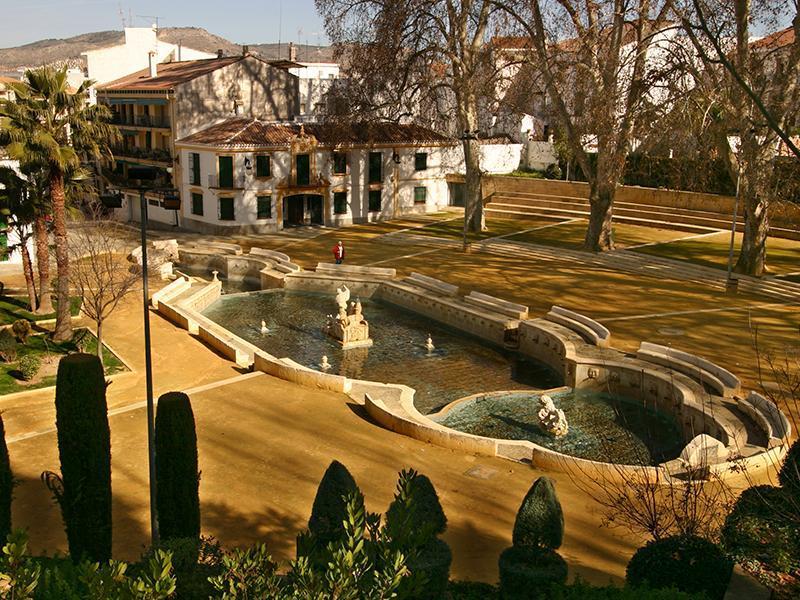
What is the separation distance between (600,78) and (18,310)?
2722cm

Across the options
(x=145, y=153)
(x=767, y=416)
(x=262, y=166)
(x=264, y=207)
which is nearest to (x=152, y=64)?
(x=145, y=153)

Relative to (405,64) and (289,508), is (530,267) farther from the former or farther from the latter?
(289,508)

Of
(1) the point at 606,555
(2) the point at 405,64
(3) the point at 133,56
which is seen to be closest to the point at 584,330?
(1) the point at 606,555

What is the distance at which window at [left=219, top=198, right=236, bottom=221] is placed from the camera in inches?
1827

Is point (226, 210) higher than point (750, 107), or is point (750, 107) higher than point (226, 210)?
point (750, 107)

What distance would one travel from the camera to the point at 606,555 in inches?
533

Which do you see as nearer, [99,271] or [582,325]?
[582,325]

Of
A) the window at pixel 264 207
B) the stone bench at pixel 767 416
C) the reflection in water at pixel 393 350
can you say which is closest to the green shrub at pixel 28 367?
→ the reflection in water at pixel 393 350

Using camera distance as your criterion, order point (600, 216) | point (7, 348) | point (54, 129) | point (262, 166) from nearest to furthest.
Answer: point (7, 348) < point (54, 129) < point (600, 216) < point (262, 166)

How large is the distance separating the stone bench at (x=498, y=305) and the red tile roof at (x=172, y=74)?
86.2 ft

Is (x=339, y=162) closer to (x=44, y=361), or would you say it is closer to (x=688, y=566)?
(x=44, y=361)

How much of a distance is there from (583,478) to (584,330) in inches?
431

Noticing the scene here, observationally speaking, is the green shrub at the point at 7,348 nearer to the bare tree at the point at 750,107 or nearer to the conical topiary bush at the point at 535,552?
the conical topiary bush at the point at 535,552

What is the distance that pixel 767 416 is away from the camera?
753 inches
